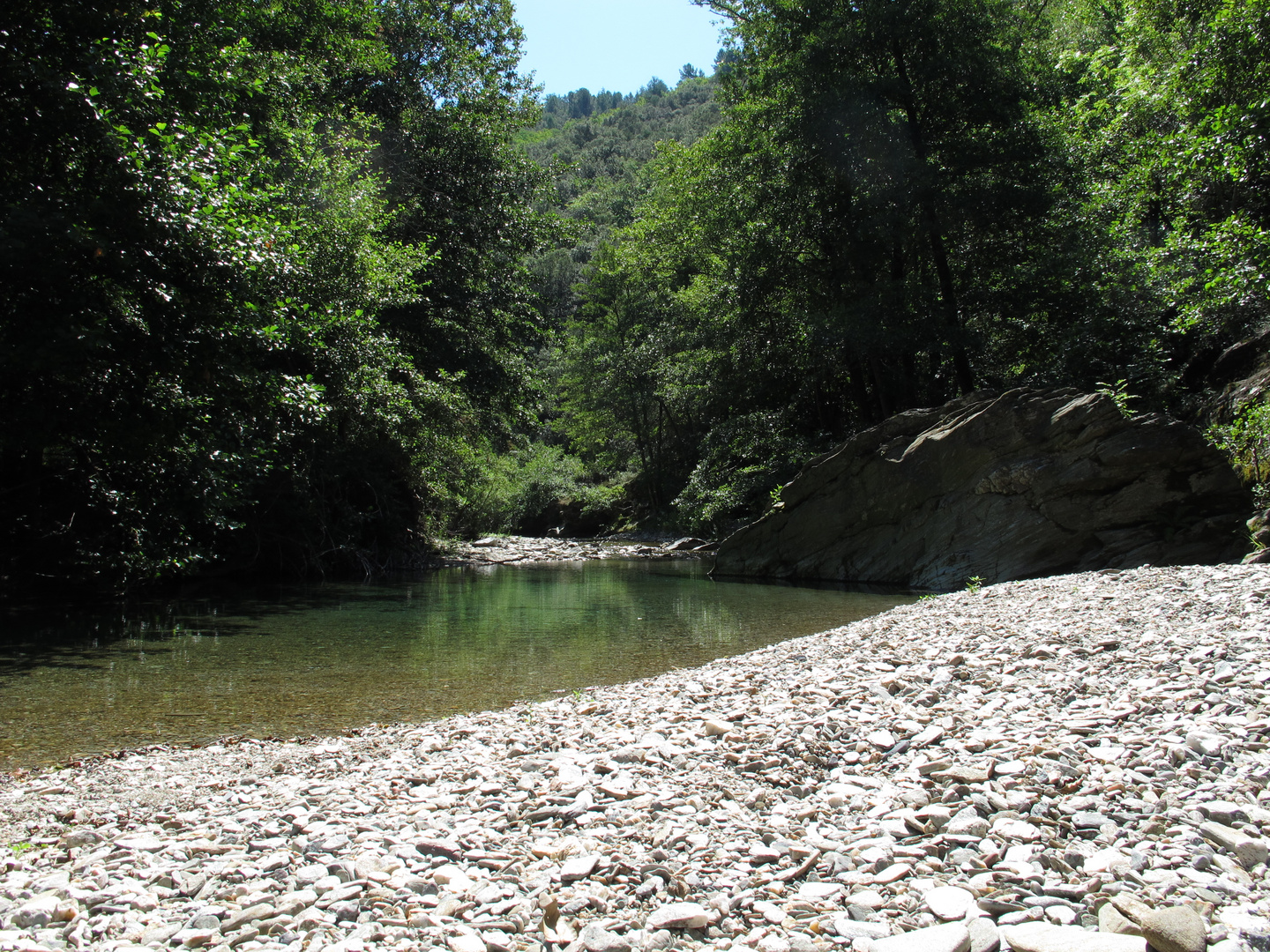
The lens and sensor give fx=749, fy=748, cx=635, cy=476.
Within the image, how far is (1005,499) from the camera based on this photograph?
43.4 feet

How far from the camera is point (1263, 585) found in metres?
6.95

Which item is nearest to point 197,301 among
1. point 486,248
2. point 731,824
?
point 731,824

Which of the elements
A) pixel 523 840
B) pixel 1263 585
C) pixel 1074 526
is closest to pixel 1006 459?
pixel 1074 526

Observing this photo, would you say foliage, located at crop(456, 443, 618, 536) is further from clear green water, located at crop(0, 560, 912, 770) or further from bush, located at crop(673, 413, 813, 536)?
clear green water, located at crop(0, 560, 912, 770)

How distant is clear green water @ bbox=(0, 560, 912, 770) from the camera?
6.11m

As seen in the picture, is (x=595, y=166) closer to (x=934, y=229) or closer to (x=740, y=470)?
(x=740, y=470)

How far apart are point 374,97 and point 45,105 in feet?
46.8

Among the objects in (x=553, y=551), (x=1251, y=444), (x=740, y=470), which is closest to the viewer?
(x=1251, y=444)

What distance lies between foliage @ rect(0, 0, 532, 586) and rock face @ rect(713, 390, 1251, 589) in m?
9.62

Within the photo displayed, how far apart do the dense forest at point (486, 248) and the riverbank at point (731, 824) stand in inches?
266

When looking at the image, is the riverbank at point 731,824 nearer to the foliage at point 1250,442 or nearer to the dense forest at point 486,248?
the foliage at point 1250,442

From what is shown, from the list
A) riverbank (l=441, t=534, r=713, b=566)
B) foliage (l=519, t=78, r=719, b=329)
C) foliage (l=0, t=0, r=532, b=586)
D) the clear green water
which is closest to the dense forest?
foliage (l=0, t=0, r=532, b=586)

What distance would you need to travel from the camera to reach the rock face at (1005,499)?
11539 millimetres

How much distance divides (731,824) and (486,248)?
2132 centimetres
